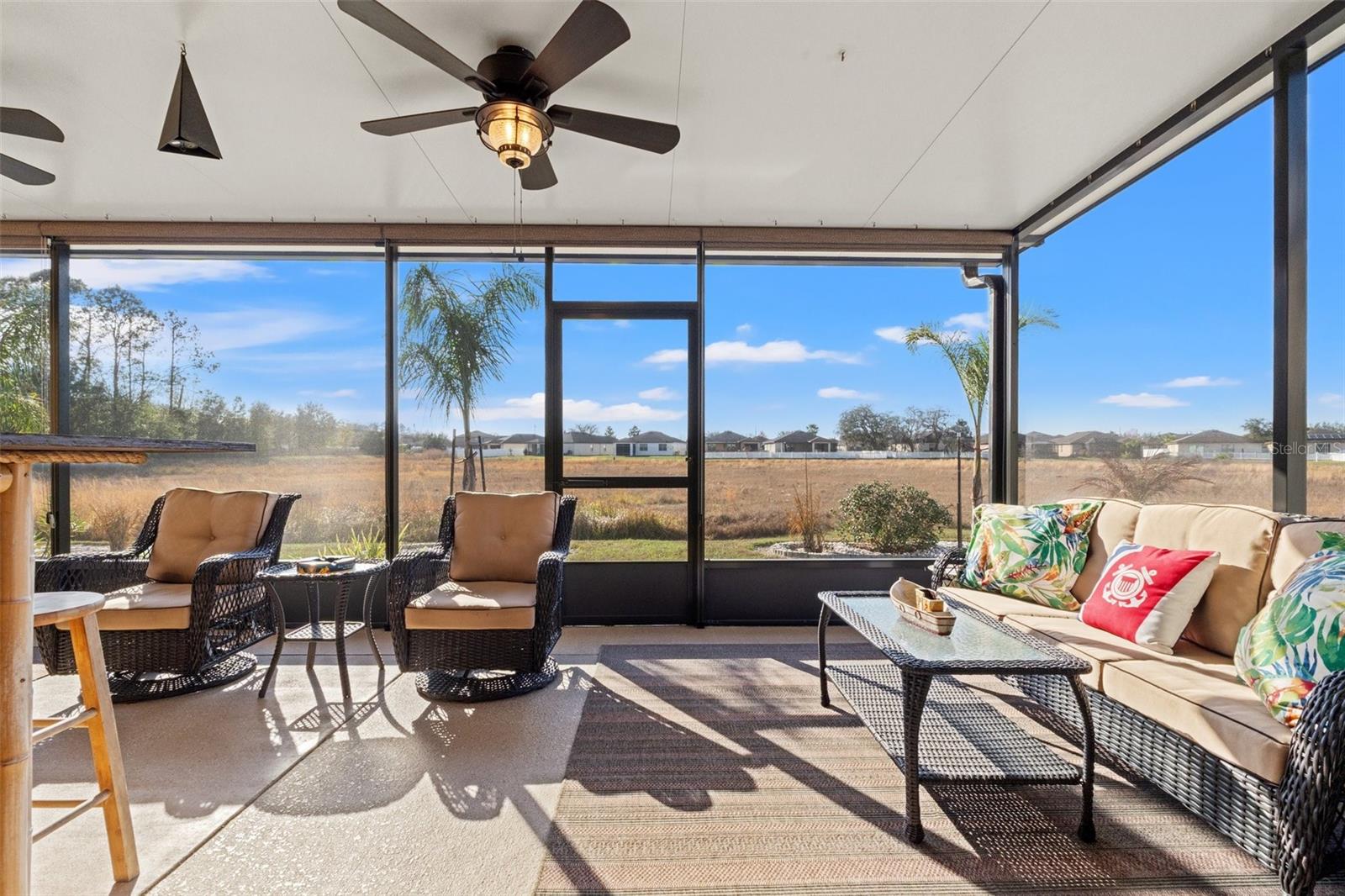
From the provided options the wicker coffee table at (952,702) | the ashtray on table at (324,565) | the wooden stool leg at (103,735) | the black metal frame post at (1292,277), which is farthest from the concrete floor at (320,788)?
the black metal frame post at (1292,277)

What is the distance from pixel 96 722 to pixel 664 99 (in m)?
2.97

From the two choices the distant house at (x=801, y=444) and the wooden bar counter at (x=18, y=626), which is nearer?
the wooden bar counter at (x=18, y=626)

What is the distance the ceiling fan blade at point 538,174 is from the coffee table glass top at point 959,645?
7.97 feet

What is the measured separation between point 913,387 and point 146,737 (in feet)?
15.6

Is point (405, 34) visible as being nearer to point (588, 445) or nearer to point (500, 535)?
point (500, 535)

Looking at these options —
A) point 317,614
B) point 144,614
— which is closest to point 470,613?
point 317,614

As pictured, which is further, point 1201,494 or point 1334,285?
point 1201,494

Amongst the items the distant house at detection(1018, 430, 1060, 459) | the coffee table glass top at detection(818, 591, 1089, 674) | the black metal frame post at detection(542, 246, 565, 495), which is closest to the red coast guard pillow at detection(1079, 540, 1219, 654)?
the coffee table glass top at detection(818, 591, 1089, 674)

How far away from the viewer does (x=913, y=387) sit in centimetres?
449

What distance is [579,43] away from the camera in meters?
2.01

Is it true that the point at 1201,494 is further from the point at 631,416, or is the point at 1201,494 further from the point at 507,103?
the point at 507,103

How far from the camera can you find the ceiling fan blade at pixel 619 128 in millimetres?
2391

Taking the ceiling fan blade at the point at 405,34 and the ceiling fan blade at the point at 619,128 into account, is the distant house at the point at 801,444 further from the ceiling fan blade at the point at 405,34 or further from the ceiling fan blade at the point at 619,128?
the ceiling fan blade at the point at 405,34

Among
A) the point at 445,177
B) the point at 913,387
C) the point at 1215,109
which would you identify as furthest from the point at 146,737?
the point at 1215,109
